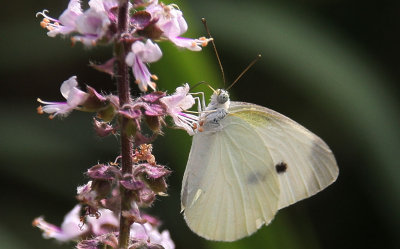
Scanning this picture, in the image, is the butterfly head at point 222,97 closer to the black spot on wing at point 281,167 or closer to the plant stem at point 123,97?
the black spot on wing at point 281,167

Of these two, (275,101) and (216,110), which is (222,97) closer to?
(216,110)

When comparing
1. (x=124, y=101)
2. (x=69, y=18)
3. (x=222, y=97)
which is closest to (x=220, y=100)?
→ (x=222, y=97)

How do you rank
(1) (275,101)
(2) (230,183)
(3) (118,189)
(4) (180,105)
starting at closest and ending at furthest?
(3) (118,189)
(4) (180,105)
(2) (230,183)
(1) (275,101)

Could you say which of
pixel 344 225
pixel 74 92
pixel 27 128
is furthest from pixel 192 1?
pixel 74 92

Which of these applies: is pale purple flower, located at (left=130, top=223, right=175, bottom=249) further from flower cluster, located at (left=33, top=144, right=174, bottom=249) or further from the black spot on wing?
the black spot on wing

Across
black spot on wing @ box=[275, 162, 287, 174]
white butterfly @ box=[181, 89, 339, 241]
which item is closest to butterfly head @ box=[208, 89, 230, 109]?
white butterfly @ box=[181, 89, 339, 241]

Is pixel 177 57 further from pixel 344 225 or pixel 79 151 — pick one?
pixel 344 225

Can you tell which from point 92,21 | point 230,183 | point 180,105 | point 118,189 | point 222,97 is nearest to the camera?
point 92,21
